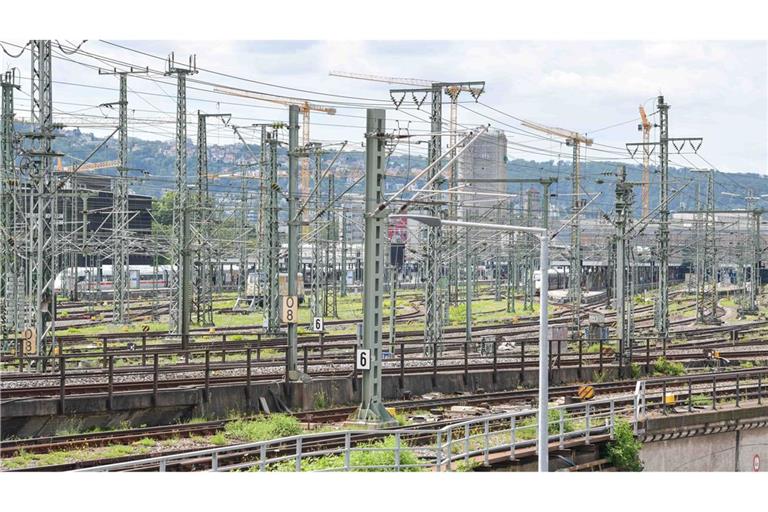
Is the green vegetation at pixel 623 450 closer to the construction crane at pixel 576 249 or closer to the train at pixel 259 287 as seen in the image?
the construction crane at pixel 576 249

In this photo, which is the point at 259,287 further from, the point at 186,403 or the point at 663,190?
the point at 186,403

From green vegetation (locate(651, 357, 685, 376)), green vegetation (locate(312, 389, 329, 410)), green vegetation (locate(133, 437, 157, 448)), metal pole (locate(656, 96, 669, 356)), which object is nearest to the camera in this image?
Result: green vegetation (locate(133, 437, 157, 448))

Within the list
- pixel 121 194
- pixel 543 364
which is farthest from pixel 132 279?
pixel 543 364

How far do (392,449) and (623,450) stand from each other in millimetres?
8228

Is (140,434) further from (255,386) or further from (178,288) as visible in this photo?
(178,288)

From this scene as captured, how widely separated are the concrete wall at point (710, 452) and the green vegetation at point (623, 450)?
1.02 m

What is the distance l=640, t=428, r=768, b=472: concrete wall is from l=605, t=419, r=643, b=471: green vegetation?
3.33 feet

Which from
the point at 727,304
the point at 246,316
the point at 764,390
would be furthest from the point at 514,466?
the point at 727,304

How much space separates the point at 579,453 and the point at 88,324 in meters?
47.1

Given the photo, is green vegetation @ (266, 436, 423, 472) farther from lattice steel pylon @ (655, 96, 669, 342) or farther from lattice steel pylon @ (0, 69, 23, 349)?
lattice steel pylon @ (655, 96, 669, 342)

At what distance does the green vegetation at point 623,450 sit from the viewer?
1133 inches

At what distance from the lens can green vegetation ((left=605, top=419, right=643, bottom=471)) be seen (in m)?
28.8

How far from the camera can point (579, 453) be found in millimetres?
28156

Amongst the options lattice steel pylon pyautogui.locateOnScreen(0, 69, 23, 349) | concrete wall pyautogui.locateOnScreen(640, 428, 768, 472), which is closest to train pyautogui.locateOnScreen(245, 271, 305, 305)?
lattice steel pylon pyautogui.locateOnScreen(0, 69, 23, 349)
